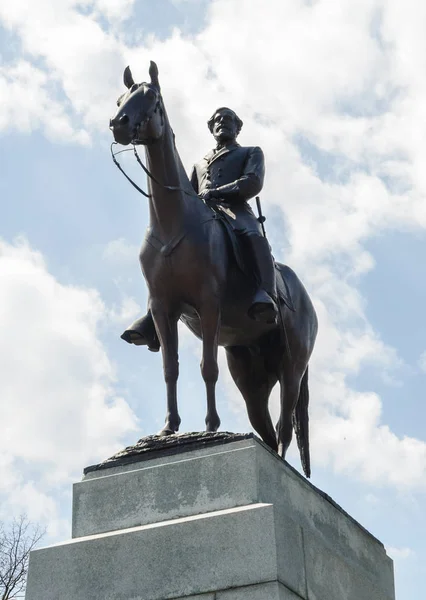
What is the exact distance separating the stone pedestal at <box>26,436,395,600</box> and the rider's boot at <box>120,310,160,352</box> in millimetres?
1858

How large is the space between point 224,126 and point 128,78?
159 cm

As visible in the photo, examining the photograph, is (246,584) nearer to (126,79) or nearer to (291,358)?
(291,358)

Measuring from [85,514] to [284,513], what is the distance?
1991mm

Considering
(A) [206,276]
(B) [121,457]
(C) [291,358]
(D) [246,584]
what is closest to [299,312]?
(C) [291,358]

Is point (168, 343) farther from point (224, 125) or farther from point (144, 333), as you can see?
point (224, 125)

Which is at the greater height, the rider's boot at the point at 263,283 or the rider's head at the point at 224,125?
the rider's head at the point at 224,125

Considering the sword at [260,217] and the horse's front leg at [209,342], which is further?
the sword at [260,217]

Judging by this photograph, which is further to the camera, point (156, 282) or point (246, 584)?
point (156, 282)

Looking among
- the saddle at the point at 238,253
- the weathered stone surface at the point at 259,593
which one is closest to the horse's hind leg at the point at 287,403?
the saddle at the point at 238,253

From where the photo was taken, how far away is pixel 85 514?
10609 millimetres

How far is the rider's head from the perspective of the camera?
1312 cm

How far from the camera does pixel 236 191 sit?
12.5 metres

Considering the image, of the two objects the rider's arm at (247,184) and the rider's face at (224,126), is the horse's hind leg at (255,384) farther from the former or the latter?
the rider's face at (224,126)

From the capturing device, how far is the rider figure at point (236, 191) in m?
11.8
